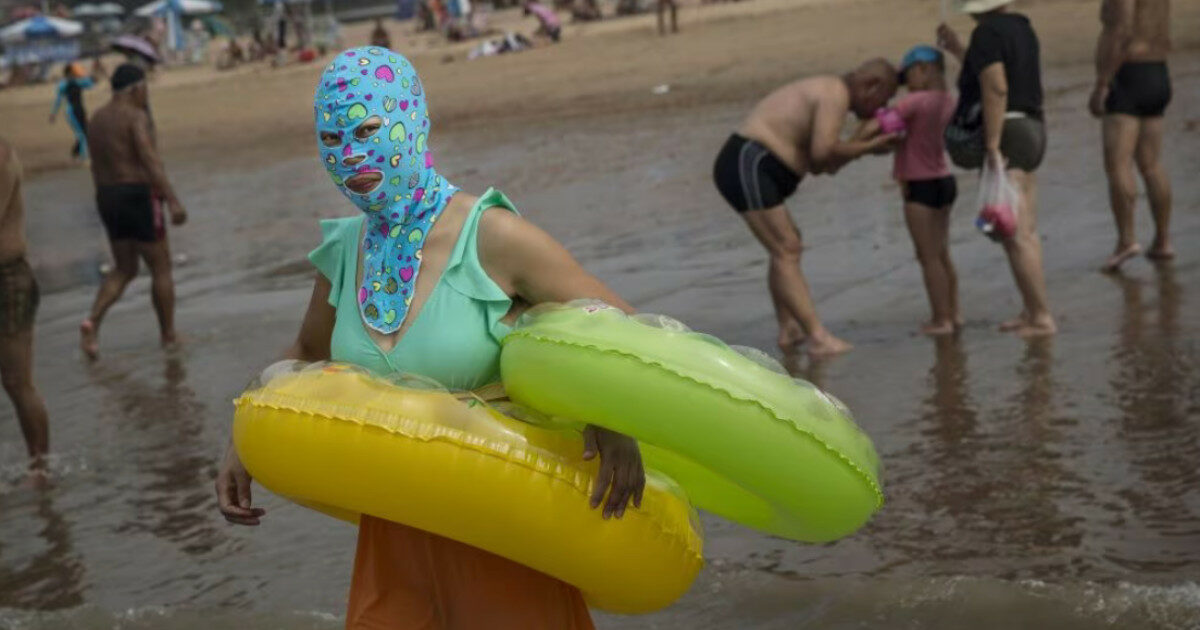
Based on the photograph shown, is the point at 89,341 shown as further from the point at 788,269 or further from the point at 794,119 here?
the point at 794,119

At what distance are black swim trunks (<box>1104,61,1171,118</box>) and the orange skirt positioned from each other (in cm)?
682

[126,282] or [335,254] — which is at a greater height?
[335,254]

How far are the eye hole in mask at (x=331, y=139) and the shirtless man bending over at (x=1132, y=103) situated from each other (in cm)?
670

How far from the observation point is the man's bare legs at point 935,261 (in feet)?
27.3

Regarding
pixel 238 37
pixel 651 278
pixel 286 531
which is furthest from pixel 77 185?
pixel 238 37

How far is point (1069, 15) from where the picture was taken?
22.9 metres

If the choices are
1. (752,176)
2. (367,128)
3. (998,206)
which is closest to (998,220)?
(998,206)

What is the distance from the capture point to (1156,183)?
365 inches

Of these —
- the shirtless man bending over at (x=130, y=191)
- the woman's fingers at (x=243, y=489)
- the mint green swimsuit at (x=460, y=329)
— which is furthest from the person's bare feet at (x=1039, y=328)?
the woman's fingers at (x=243, y=489)

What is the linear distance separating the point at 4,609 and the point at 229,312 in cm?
583

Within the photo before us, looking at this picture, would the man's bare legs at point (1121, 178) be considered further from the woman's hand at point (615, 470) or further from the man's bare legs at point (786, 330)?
the woman's hand at point (615, 470)

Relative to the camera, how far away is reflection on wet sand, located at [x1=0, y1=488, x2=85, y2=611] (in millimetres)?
5941

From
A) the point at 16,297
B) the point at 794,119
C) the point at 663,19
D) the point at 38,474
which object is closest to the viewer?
the point at 16,297

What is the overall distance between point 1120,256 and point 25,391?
5.55m
